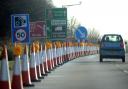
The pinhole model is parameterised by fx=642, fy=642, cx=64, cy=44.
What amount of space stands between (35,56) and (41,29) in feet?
33.3

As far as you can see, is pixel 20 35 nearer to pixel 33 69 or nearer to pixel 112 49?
pixel 33 69

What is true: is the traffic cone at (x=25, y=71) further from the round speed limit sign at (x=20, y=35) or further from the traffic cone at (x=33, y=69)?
the round speed limit sign at (x=20, y=35)

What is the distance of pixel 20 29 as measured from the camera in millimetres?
24219

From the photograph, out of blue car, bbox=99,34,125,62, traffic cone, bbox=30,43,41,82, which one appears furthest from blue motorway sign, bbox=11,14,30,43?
blue car, bbox=99,34,125,62

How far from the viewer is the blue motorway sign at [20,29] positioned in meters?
24.0

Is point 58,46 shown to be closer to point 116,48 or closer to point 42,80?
point 116,48

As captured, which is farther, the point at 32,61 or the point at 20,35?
the point at 20,35

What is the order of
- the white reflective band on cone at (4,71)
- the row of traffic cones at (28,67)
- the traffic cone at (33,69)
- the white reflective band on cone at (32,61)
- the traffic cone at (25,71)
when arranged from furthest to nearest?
1. the white reflective band on cone at (32,61)
2. the traffic cone at (33,69)
3. the traffic cone at (25,71)
4. the row of traffic cones at (28,67)
5. the white reflective band on cone at (4,71)

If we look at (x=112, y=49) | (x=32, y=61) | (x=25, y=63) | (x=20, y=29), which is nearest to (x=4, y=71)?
(x=25, y=63)

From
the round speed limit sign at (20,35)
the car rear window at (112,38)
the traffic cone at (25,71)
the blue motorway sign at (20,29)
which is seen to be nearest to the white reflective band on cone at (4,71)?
the traffic cone at (25,71)

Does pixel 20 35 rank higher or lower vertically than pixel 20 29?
lower

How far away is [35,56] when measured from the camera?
2191 cm

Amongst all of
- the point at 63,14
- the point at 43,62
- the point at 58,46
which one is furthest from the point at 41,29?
the point at 63,14

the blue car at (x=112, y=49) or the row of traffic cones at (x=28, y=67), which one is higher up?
the row of traffic cones at (x=28, y=67)
